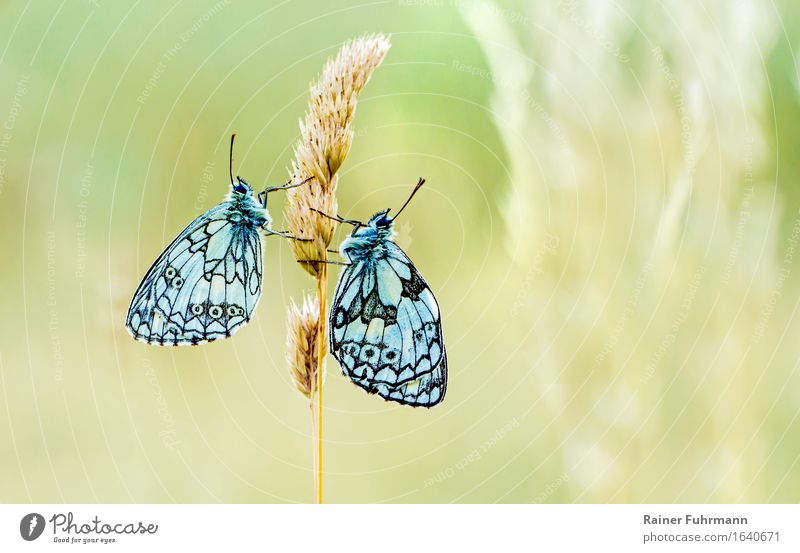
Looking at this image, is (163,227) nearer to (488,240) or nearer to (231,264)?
(231,264)

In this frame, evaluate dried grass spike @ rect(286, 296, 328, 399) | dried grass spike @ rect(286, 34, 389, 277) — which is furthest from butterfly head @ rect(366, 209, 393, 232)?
dried grass spike @ rect(286, 296, 328, 399)

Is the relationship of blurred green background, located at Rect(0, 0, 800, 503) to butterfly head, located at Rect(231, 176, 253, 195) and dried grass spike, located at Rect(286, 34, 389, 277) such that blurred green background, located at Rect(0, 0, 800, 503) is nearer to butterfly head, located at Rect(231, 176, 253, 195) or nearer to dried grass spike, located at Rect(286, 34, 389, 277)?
butterfly head, located at Rect(231, 176, 253, 195)

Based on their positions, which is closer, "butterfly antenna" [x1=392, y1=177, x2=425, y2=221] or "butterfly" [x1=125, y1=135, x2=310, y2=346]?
"butterfly" [x1=125, y1=135, x2=310, y2=346]

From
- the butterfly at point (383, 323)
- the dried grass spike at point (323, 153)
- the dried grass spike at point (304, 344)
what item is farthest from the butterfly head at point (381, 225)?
the dried grass spike at point (304, 344)

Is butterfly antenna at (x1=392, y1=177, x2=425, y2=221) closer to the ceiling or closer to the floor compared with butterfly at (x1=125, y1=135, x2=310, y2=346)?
closer to the ceiling

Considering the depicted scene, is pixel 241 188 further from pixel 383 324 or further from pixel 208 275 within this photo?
pixel 383 324

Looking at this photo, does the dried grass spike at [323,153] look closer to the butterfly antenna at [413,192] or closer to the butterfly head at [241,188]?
the butterfly head at [241,188]
